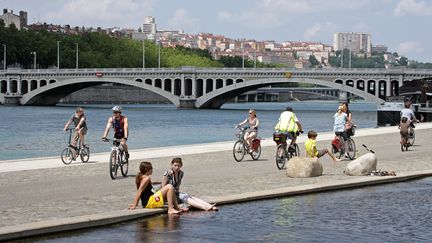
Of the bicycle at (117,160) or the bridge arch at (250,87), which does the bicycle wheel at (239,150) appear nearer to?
the bicycle at (117,160)

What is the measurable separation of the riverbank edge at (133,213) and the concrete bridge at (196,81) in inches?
3195

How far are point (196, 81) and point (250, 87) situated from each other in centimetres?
646

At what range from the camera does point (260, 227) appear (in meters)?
13.6

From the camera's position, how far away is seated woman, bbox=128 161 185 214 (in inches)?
586

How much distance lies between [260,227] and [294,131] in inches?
404

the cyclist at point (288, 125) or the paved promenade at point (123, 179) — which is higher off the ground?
the cyclist at point (288, 125)

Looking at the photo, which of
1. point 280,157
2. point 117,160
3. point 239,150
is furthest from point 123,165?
point 239,150

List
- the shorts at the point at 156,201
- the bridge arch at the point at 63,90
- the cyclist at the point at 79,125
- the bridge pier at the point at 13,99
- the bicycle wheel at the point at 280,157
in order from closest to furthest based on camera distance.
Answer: the shorts at the point at 156,201, the bicycle wheel at the point at 280,157, the cyclist at the point at 79,125, the bridge arch at the point at 63,90, the bridge pier at the point at 13,99

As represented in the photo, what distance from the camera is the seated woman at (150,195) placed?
48.9 feet

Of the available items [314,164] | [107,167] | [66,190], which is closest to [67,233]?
[66,190]

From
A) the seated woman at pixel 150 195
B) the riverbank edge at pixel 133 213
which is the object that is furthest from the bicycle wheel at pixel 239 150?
the seated woman at pixel 150 195

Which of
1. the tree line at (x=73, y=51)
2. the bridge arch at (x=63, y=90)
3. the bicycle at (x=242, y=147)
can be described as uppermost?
the tree line at (x=73, y=51)

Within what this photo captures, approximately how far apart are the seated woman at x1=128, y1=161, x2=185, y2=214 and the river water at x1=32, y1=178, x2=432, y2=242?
0.26m

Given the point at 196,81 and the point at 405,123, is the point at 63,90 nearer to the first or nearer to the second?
the point at 196,81
